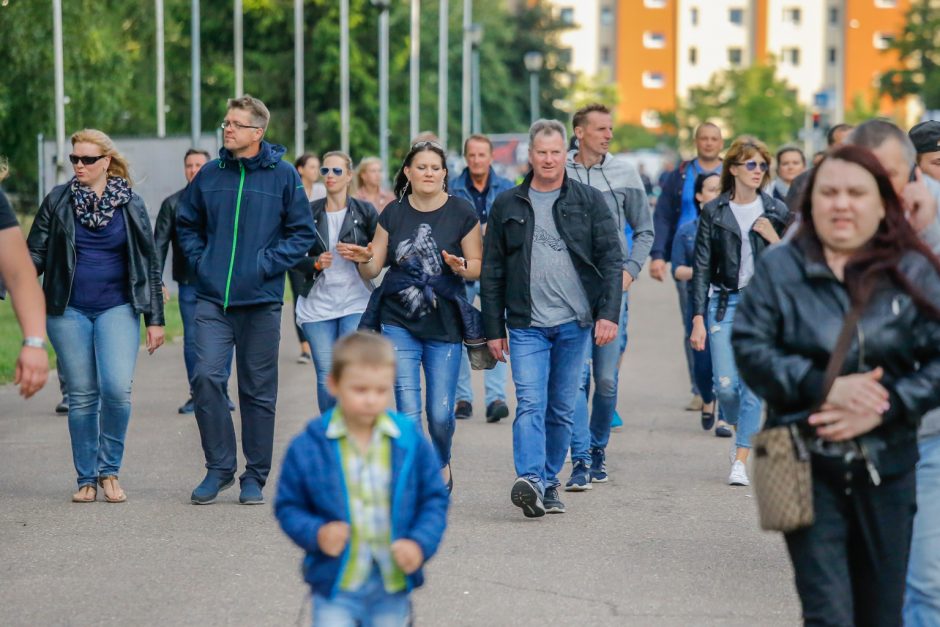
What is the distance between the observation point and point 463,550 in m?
7.75

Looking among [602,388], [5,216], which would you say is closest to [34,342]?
[5,216]

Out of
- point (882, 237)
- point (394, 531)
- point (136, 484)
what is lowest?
point (136, 484)

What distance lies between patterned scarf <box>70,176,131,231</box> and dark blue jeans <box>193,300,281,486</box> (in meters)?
0.66

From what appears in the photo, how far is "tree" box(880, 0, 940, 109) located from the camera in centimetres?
9481

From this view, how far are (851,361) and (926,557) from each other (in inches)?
35.1

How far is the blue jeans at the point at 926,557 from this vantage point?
5023 millimetres

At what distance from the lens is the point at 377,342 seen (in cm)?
453

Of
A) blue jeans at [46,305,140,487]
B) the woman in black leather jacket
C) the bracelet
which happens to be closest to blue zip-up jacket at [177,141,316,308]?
blue jeans at [46,305,140,487]

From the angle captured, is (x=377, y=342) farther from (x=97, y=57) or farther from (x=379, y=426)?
(x=97, y=57)

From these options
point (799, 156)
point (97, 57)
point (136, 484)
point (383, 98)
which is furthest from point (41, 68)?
point (136, 484)

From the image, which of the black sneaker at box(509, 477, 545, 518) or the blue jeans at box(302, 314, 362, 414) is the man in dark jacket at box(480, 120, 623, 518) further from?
the blue jeans at box(302, 314, 362, 414)

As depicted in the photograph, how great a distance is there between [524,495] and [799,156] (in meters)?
6.42

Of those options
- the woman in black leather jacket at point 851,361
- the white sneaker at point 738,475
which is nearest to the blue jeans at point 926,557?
the woman in black leather jacket at point 851,361

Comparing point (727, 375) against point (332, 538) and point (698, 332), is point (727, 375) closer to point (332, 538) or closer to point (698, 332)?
point (698, 332)
